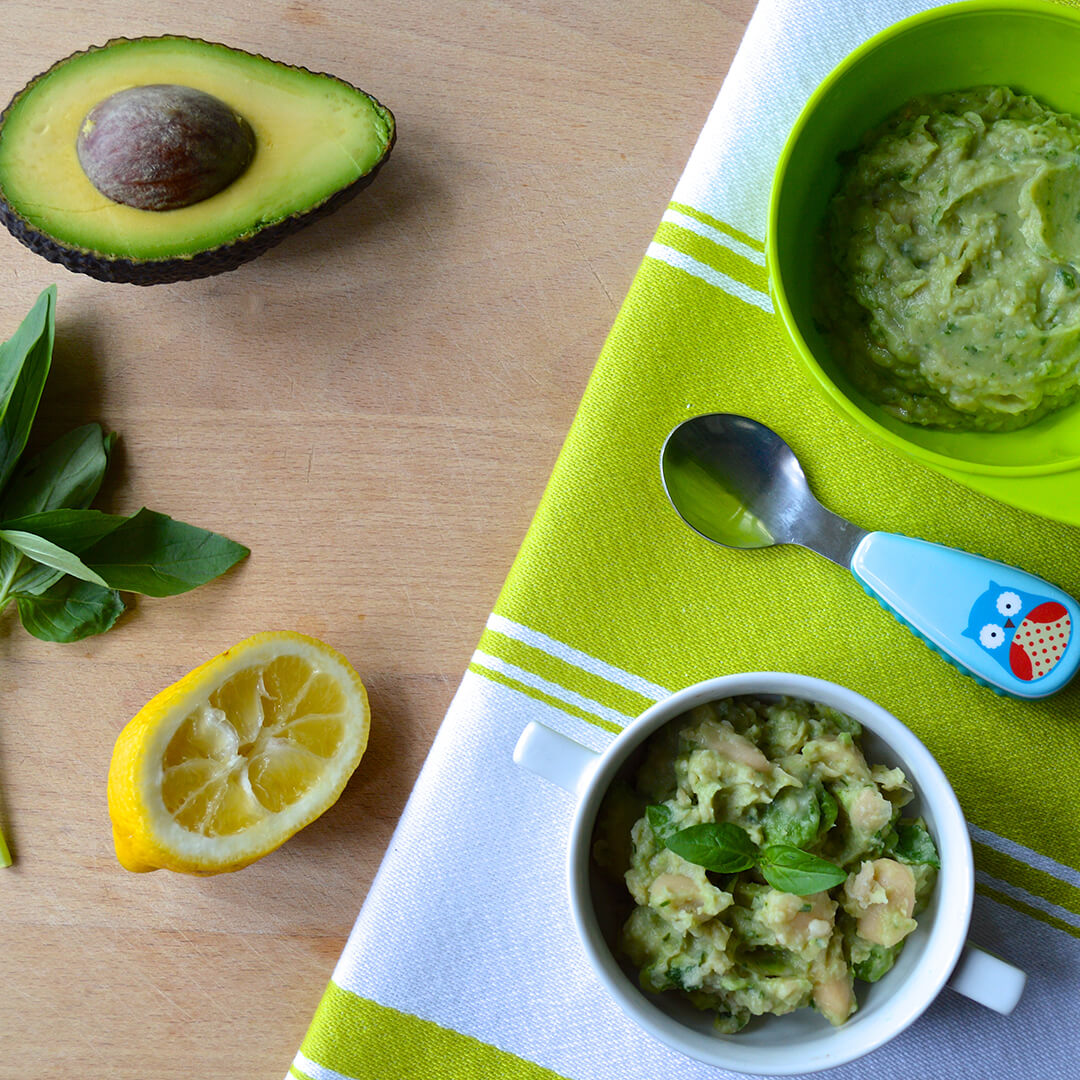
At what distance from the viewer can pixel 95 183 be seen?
1.09m

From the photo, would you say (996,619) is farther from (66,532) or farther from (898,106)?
(66,532)

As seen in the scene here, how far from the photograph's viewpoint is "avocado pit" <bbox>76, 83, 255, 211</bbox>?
107 centimetres

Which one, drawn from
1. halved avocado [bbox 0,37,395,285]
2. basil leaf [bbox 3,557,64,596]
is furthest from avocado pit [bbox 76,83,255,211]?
basil leaf [bbox 3,557,64,596]

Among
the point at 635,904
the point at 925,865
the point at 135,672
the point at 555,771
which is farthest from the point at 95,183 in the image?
the point at 925,865

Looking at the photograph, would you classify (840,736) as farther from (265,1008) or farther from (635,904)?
(265,1008)

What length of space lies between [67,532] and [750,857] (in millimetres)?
814

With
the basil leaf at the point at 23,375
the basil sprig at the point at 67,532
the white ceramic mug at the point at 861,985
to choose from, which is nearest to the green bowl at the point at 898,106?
the white ceramic mug at the point at 861,985

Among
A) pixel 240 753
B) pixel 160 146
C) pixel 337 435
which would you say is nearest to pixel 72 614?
pixel 240 753

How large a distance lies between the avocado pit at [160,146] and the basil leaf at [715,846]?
0.83 meters

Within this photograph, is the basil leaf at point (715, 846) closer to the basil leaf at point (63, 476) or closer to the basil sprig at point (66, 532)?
the basil sprig at point (66, 532)

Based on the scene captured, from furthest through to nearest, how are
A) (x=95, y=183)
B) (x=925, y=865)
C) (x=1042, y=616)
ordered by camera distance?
1. (x=95, y=183)
2. (x=1042, y=616)
3. (x=925, y=865)

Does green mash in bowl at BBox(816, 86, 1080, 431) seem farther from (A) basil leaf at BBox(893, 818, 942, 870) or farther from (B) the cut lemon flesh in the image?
(B) the cut lemon flesh

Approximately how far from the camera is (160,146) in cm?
107

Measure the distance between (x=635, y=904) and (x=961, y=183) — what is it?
0.73m
